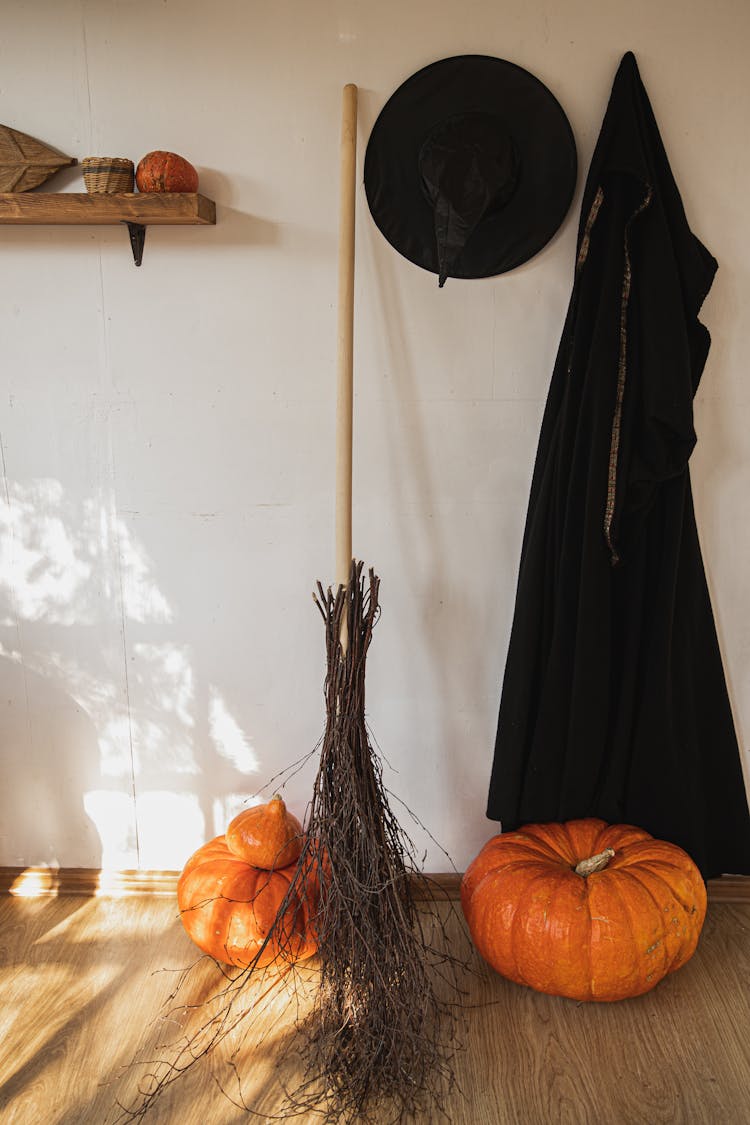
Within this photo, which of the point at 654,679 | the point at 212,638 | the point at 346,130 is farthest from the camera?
the point at 212,638

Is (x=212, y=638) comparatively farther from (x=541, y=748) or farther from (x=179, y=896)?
(x=541, y=748)

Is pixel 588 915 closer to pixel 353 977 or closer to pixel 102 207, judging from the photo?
pixel 353 977

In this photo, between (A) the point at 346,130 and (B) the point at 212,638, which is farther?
(B) the point at 212,638

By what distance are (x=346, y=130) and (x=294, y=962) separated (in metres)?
1.88

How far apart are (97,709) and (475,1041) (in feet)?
4.01

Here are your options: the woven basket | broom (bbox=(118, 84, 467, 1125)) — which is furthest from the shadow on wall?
the woven basket

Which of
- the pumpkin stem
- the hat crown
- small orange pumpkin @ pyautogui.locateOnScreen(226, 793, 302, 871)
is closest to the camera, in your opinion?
the hat crown

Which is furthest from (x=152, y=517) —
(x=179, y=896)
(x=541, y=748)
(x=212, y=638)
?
(x=541, y=748)

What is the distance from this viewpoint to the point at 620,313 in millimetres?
1957

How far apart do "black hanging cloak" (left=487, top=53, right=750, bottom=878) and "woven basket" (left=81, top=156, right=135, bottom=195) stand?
1020 mm

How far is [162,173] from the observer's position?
6.31ft

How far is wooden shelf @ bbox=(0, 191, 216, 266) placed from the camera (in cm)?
193

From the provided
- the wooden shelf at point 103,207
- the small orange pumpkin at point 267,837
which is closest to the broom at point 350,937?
the small orange pumpkin at point 267,837

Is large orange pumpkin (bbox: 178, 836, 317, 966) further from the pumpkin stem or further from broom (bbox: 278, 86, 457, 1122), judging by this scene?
the pumpkin stem
